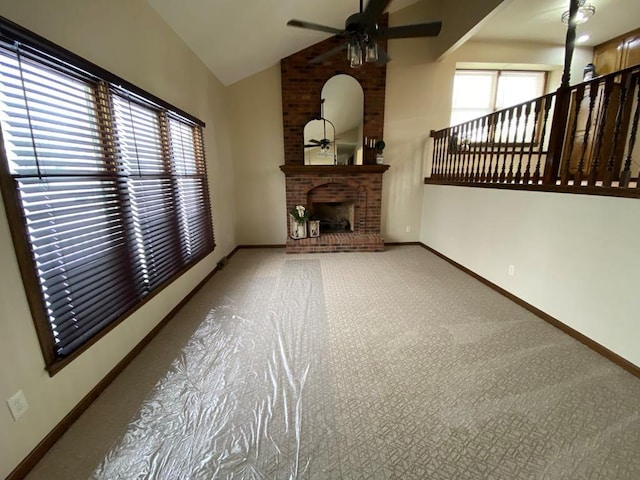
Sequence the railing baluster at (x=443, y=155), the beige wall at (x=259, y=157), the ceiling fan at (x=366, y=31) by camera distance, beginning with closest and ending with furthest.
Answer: the ceiling fan at (x=366, y=31) → the railing baluster at (x=443, y=155) → the beige wall at (x=259, y=157)

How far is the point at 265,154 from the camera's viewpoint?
4.79 meters

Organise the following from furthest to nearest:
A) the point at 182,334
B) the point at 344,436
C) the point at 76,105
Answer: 1. the point at 182,334
2. the point at 76,105
3. the point at 344,436

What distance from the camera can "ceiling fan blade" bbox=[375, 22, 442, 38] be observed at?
241 cm

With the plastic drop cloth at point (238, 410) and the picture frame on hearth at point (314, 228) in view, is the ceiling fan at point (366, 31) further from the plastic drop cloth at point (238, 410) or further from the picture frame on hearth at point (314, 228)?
the picture frame on hearth at point (314, 228)

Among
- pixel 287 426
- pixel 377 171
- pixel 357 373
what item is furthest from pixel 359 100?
pixel 287 426

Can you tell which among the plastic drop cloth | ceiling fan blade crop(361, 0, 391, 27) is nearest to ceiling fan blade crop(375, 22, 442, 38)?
ceiling fan blade crop(361, 0, 391, 27)

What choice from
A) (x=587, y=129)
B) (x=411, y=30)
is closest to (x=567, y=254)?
(x=587, y=129)

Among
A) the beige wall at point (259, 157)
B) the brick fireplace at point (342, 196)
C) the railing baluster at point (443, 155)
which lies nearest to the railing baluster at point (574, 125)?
the railing baluster at point (443, 155)

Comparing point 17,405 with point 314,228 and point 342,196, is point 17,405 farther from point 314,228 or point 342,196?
point 342,196

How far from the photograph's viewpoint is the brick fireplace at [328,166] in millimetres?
4473

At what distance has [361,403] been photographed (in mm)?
1610

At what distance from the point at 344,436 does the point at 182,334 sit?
1621 mm

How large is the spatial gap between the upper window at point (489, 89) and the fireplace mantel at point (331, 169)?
1780 mm

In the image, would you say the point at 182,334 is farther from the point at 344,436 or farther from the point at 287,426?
the point at 344,436
